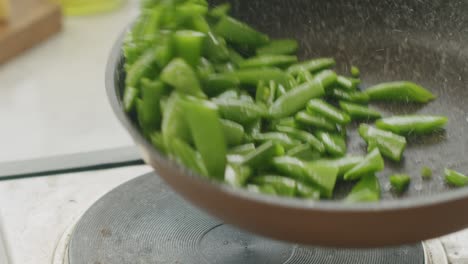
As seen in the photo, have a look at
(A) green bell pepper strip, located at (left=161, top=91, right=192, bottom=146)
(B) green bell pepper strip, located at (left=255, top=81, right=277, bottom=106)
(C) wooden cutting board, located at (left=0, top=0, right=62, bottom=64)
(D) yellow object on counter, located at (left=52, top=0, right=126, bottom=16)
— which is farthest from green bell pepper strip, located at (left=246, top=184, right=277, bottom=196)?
(D) yellow object on counter, located at (left=52, top=0, right=126, bottom=16)

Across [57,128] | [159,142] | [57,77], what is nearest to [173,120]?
[159,142]

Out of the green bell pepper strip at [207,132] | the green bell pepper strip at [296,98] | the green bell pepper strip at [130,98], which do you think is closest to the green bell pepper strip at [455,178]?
the green bell pepper strip at [296,98]

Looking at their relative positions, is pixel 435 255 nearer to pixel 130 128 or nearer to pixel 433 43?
pixel 433 43

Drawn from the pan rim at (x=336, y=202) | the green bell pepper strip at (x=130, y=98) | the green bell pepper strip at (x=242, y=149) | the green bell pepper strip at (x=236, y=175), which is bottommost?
the green bell pepper strip at (x=242, y=149)

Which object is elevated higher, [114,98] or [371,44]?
[114,98]

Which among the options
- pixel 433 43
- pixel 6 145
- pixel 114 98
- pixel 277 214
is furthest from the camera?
pixel 6 145

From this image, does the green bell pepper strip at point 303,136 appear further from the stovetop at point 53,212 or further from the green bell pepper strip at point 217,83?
the stovetop at point 53,212

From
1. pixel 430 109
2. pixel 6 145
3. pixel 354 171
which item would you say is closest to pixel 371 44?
pixel 430 109
